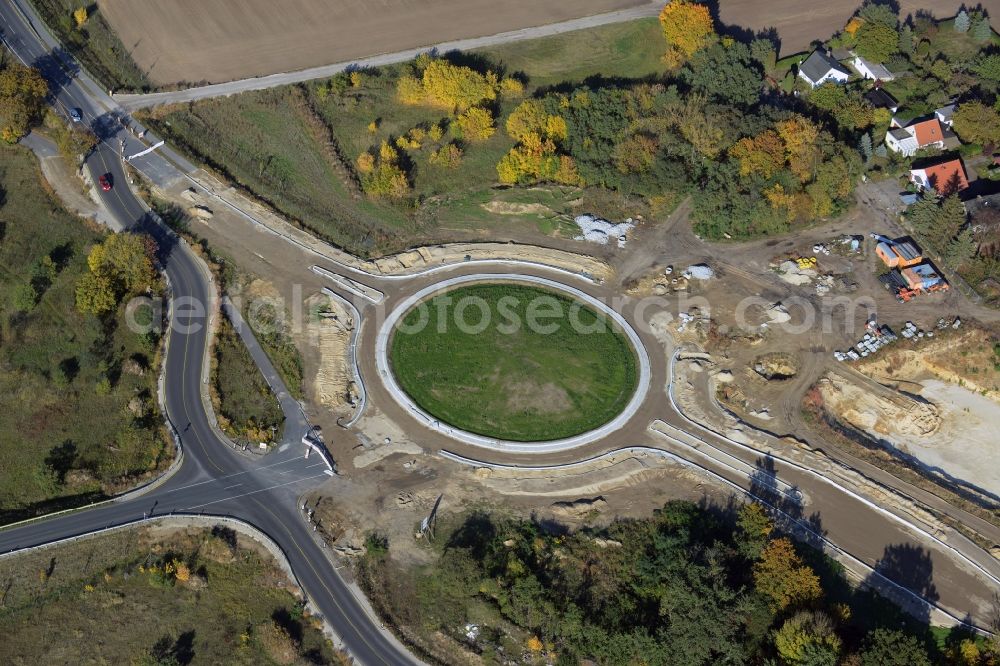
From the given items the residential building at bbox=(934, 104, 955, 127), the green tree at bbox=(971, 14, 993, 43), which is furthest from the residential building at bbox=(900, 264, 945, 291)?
the green tree at bbox=(971, 14, 993, 43)

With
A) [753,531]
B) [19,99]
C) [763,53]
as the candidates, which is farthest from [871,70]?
[19,99]

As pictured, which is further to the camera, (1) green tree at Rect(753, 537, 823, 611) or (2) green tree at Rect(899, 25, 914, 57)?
(2) green tree at Rect(899, 25, 914, 57)

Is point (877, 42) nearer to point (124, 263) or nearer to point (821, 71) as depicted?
point (821, 71)

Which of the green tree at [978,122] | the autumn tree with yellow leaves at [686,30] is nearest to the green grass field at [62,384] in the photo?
the autumn tree with yellow leaves at [686,30]

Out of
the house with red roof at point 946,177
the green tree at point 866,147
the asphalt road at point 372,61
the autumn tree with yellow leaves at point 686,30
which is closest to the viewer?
the house with red roof at point 946,177

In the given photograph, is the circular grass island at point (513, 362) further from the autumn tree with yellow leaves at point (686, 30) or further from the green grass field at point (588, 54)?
the autumn tree with yellow leaves at point (686, 30)

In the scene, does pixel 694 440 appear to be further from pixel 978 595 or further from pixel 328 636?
pixel 328 636

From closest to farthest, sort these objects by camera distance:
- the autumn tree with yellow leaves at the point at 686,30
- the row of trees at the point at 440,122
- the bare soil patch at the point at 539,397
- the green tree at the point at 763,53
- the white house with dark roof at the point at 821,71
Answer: the bare soil patch at the point at 539,397, the row of trees at the point at 440,122, the white house with dark roof at the point at 821,71, the green tree at the point at 763,53, the autumn tree with yellow leaves at the point at 686,30

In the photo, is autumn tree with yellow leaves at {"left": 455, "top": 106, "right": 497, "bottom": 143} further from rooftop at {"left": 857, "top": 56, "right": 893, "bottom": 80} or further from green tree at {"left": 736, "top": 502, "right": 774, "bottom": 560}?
green tree at {"left": 736, "top": 502, "right": 774, "bottom": 560}
